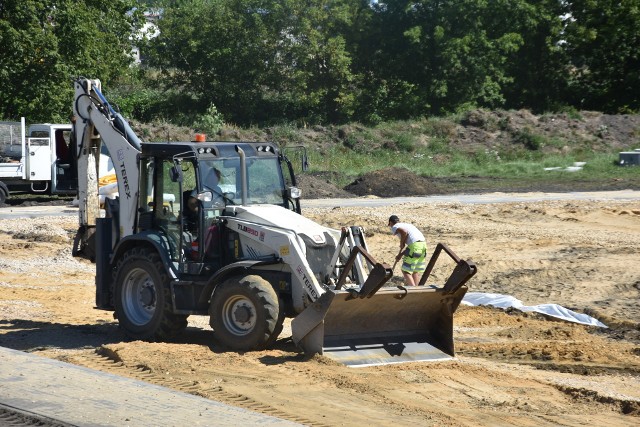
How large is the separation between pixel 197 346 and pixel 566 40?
47.9 m

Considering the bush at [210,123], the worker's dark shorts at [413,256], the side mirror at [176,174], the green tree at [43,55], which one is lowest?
the worker's dark shorts at [413,256]

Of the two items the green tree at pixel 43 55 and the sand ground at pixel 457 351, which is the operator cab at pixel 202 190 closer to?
the sand ground at pixel 457 351

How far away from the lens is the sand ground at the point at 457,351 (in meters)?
9.52

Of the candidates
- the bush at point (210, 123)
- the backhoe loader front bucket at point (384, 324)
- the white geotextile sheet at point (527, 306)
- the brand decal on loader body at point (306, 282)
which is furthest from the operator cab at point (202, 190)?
the bush at point (210, 123)

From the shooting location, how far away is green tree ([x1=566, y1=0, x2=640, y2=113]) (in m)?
54.6

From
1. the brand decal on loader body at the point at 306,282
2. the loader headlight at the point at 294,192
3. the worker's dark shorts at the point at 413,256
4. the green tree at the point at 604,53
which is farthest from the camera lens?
the green tree at the point at 604,53

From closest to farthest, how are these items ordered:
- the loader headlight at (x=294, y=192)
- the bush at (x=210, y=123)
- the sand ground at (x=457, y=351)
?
the sand ground at (x=457, y=351) → the loader headlight at (x=294, y=192) → the bush at (x=210, y=123)

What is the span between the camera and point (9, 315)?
15.0m

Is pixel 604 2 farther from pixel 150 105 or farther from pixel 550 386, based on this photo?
pixel 550 386

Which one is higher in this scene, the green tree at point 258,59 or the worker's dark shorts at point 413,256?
the green tree at point 258,59

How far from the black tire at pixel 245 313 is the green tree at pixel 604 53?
46.5m

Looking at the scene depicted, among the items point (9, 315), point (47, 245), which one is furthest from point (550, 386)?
point (47, 245)

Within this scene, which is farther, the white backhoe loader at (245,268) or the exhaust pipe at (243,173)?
the exhaust pipe at (243,173)

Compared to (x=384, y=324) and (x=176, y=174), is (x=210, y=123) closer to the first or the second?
(x=176, y=174)
